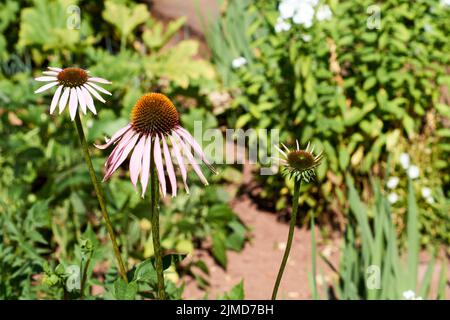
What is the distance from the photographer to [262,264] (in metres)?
3.29

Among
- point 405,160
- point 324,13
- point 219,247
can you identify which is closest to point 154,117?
point 219,247

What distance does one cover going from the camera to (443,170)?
3.36 m

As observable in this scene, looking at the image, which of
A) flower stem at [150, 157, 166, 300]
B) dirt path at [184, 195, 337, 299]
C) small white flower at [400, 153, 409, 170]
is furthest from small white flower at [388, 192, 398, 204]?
flower stem at [150, 157, 166, 300]

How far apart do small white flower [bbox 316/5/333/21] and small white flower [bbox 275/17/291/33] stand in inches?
6.3

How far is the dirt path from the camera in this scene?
307 cm

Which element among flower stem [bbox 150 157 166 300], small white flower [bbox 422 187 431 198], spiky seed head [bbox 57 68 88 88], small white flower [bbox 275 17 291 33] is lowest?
flower stem [bbox 150 157 166 300]

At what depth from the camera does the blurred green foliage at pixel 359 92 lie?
9.94 ft

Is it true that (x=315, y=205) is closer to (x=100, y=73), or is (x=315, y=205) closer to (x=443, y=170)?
(x=443, y=170)

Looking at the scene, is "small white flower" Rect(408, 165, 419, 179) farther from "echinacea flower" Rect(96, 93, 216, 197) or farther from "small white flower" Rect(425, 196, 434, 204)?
"echinacea flower" Rect(96, 93, 216, 197)

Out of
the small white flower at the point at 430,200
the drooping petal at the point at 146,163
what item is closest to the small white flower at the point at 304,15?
the small white flower at the point at 430,200

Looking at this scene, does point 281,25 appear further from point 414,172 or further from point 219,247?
point 219,247

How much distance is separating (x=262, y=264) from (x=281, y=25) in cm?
127

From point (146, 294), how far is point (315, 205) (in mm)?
1808

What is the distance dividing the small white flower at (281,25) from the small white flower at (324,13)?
16cm
